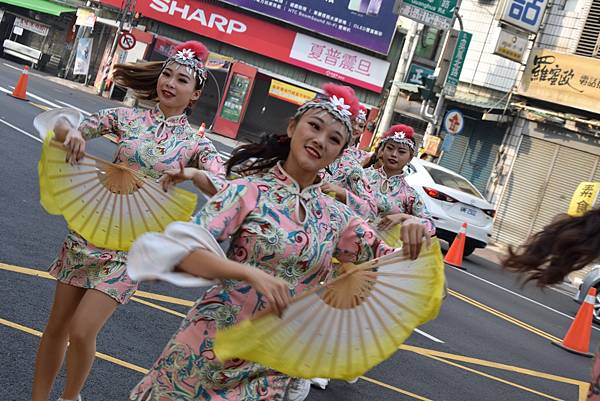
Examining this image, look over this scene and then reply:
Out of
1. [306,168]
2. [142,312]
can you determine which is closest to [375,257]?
[306,168]

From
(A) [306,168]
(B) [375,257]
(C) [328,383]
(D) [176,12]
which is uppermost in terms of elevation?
(D) [176,12]

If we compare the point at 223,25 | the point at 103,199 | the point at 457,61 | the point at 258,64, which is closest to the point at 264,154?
the point at 103,199

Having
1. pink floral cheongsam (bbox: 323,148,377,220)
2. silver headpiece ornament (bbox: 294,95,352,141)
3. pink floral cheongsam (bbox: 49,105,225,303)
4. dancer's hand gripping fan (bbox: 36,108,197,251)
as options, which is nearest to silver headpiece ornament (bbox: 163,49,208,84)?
pink floral cheongsam (bbox: 49,105,225,303)

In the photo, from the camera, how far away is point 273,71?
3734cm

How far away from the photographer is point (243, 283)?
3158 mm

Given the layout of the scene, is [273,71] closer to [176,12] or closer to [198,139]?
[176,12]

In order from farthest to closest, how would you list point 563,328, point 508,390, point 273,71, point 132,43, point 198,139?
point 273,71 → point 132,43 → point 563,328 → point 508,390 → point 198,139

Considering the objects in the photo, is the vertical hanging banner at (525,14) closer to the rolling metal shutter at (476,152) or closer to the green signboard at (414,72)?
the rolling metal shutter at (476,152)

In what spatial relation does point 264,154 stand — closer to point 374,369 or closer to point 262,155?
point 262,155

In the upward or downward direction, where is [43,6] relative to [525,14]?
downward

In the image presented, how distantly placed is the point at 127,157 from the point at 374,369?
4074 millimetres

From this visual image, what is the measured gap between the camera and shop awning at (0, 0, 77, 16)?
4094 centimetres

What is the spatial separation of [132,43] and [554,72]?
16443mm

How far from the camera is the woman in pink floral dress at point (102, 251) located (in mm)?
4379
